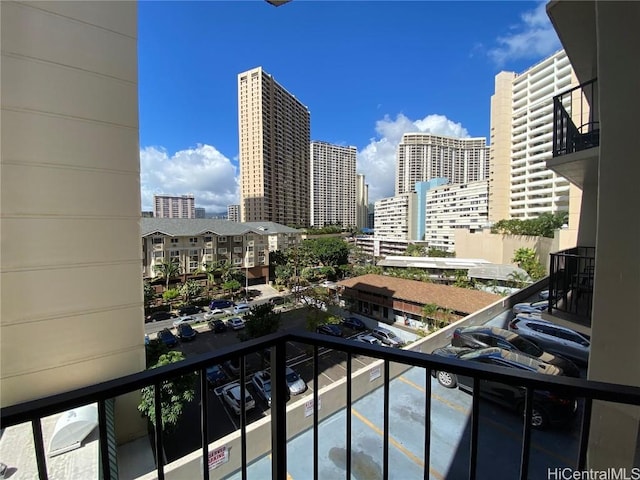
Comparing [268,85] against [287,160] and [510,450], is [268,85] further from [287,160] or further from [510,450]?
[510,450]

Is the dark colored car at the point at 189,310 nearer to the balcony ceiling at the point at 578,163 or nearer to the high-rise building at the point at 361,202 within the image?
the balcony ceiling at the point at 578,163

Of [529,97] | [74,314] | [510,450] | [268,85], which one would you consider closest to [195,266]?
[74,314]

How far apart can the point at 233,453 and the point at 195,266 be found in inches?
749

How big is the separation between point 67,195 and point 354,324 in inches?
470

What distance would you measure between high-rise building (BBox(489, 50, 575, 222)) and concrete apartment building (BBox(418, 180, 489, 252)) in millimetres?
3689

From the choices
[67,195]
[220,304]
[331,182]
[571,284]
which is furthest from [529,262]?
[331,182]

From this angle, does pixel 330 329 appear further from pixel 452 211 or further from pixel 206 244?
pixel 452 211

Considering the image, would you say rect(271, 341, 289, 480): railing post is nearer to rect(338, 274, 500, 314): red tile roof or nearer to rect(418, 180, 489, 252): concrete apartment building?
rect(338, 274, 500, 314): red tile roof

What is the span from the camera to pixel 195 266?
2103 cm

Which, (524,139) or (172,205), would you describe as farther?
(172,205)

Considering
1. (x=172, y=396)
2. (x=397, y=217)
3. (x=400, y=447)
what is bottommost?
(x=172, y=396)

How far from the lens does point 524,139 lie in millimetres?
33281

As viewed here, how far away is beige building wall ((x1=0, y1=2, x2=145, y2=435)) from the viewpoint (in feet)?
11.5

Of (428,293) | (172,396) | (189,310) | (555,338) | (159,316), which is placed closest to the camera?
(172,396)
